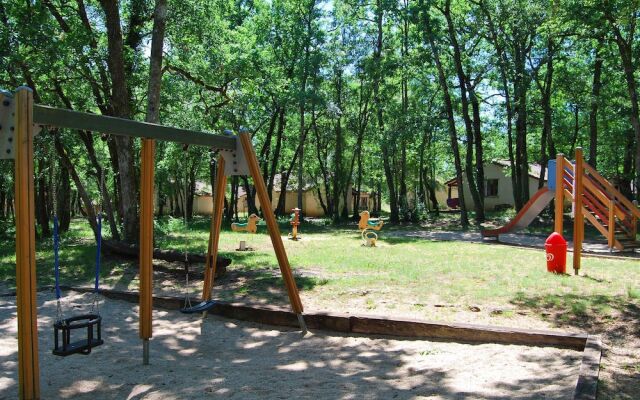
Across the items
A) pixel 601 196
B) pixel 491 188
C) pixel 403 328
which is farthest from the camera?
pixel 491 188

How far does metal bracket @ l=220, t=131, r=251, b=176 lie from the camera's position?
610cm

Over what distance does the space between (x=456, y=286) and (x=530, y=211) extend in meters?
9.94

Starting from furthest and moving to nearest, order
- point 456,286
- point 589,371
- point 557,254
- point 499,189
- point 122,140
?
point 499,189
point 122,140
point 557,254
point 456,286
point 589,371

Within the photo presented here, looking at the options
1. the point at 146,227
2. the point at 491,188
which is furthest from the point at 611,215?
the point at 491,188

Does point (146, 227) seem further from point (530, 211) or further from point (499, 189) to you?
point (499, 189)

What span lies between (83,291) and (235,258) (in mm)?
4190

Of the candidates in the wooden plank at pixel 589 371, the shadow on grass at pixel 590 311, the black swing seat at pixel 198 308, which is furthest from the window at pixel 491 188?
the black swing seat at pixel 198 308

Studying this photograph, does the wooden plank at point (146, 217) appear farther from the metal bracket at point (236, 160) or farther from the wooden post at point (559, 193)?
the wooden post at point (559, 193)

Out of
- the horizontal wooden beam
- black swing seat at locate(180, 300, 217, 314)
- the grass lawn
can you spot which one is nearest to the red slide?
the grass lawn

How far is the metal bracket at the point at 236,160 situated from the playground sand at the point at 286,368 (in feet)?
6.22

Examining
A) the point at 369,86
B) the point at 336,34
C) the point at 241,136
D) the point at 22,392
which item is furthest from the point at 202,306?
the point at 336,34

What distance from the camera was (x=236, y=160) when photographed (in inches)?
242

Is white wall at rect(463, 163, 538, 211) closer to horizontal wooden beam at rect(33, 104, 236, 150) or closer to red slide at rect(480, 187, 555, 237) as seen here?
A: red slide at rect(480, 187, 555, 237)

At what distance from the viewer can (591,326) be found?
227 inches
